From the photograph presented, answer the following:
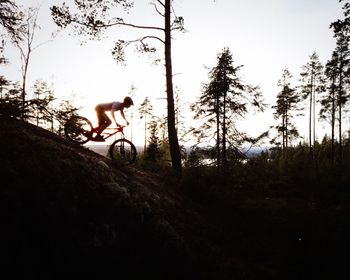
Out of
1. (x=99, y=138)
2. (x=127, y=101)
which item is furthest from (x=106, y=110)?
(x=99, y=138)

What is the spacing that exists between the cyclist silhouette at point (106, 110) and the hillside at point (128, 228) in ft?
4.34

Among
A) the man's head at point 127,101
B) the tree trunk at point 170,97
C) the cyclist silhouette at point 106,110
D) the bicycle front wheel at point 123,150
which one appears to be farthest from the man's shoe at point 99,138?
the tree trunk at point 170,97

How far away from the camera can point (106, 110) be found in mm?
10836

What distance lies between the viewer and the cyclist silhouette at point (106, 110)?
1050 cm

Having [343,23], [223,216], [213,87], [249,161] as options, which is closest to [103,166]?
[223,216]

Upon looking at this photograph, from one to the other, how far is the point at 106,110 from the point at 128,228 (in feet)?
14.7

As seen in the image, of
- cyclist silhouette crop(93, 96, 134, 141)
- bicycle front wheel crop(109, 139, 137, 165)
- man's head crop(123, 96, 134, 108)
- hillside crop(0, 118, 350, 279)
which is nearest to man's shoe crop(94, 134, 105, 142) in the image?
cyclist silhouette crop(93, 96, 134, 141)

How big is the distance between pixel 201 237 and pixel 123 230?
3384 mm

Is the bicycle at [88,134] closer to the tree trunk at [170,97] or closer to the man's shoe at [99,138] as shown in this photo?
the man's shoe at [99,138]

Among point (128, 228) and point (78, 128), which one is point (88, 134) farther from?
point (128, 228)

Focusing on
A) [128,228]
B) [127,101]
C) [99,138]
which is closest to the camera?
[128,228]

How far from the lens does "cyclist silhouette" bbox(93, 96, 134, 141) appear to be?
413 inches

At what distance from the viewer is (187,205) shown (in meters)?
12.4

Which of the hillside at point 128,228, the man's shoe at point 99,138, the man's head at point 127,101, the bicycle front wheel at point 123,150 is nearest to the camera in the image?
the hillside at point 128,228
